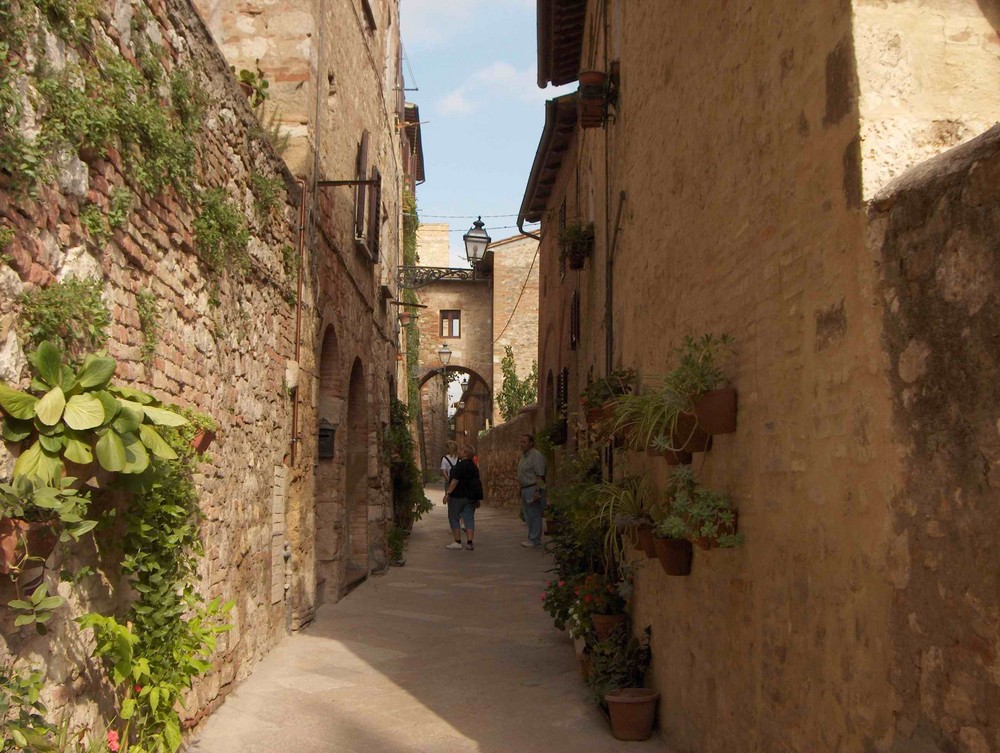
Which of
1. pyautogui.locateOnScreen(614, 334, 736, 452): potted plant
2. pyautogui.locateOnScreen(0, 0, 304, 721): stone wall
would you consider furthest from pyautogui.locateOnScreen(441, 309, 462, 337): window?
pyautogui.locateOnScreen(614, 334, 736, 452): potted plant

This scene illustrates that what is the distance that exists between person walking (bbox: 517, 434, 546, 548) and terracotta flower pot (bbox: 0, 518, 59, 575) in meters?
10.3

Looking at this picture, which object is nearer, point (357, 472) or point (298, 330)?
point (298, 330)

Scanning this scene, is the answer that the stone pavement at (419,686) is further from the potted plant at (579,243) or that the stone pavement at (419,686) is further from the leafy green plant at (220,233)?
the potted plant at (579,243)

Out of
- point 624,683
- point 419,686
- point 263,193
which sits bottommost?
point 419,686

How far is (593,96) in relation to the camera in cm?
763

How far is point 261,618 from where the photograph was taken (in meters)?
6.28

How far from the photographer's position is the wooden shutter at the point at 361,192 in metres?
10.4

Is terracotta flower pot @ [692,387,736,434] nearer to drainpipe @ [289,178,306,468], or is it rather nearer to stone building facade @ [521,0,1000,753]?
stone building facade @ [521,0,1000,753]

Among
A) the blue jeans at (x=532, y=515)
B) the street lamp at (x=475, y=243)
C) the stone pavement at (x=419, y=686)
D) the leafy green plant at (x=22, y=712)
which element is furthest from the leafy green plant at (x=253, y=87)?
the street lamp at (x=475, y=243)

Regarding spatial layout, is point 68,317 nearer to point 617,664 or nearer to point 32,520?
point 32,520

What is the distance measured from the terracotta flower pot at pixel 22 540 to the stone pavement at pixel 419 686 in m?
2.13

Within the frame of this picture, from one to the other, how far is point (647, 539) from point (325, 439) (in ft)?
14.6

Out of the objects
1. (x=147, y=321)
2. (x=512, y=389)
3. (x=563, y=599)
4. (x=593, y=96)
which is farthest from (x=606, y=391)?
(x=512, y=389)

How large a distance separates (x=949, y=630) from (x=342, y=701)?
4046 mm
